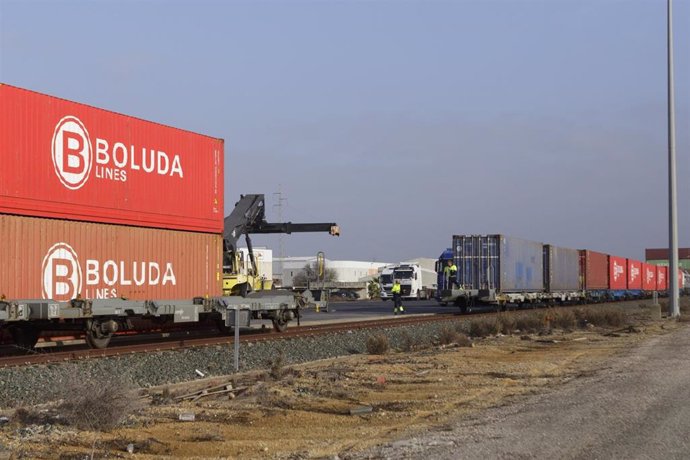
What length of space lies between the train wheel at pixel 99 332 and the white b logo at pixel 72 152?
2787 mm

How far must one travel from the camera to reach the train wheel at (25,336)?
1530 centimetres

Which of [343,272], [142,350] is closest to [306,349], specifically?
[142,350]

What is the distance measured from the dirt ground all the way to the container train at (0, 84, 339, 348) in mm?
3331

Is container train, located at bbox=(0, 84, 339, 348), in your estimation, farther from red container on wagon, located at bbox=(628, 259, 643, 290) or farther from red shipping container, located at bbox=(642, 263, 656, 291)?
red shipping container, located at bbox=(642, 263, 656, 291)

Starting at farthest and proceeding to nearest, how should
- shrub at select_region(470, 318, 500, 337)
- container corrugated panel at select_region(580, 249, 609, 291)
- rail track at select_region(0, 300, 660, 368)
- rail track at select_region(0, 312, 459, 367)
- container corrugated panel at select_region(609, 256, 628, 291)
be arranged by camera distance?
container corrugated panel at select_region(609, 256, 628, 291)
container corrugated panel at select_region(580, 249, 609, 291)
shrub at select_region(470, 318, 500, 337)
rail track at select_region(0, 300, 660, 368)
rail track at select_region(0, 312, 459, 367)

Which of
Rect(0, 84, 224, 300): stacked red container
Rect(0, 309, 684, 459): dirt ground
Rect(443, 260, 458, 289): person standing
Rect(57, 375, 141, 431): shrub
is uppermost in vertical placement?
Rect(0, 84, 224, 300): stacked red container

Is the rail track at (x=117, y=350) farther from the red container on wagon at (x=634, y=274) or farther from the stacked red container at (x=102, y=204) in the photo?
the red container on wagon at (x=634, y=274)

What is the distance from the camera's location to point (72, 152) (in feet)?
50.4

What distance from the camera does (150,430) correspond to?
813cm

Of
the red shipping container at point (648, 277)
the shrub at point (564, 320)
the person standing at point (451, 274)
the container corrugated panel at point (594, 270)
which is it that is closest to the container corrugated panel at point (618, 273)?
the container corrugated panel at point (594, 270)

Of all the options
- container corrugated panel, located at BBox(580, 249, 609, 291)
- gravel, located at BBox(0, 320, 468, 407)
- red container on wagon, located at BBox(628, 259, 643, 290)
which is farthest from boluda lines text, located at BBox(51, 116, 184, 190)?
red container on wagon, located at BBox(628, 259, 643, 290)

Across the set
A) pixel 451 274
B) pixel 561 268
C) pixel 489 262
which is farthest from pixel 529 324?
pixel 561 268

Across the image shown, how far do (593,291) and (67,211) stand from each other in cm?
4015

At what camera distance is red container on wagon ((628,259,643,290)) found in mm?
60812
